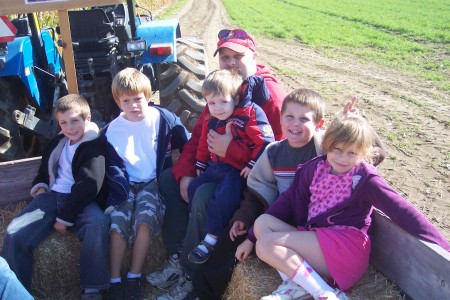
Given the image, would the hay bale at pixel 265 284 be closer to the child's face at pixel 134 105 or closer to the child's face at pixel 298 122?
the child's face at pixel 298 122

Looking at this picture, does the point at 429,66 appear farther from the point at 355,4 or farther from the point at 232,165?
the point at 355,4

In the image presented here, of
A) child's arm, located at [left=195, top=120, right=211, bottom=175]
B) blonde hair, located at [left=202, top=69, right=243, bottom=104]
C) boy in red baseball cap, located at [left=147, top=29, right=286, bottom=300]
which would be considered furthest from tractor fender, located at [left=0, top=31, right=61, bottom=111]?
blonde hair, located at [left=202, top=69, right=243, bottom=104]

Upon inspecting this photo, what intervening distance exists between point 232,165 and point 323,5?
24918 mm

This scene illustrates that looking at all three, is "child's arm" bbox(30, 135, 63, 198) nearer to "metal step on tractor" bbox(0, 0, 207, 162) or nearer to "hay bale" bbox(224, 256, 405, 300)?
"metal step on tractor" bbox(0, 0, 207, 162)

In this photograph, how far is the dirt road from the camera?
4633 millimetres

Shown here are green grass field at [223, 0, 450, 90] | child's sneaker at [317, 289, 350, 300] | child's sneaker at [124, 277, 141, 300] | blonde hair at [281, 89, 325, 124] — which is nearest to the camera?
child's sneaker at [317, 289, 350, 300]

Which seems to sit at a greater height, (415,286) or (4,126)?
(415,286)

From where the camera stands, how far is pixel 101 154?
3154 millimetres

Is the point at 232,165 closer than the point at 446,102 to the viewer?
Yes

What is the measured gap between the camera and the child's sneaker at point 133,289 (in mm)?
2967

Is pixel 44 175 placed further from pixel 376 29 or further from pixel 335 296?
pixel 376 29

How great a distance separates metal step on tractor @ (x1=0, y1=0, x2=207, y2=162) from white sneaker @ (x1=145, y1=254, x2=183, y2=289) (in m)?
1.59

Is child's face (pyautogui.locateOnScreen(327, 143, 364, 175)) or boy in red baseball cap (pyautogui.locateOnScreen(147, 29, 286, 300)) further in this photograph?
boy in red baseball cap (pyautogui.locateOnScreen(147, 29, 286, 300))

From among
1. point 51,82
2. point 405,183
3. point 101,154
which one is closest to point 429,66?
point 405,183
